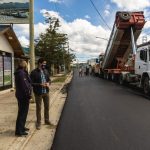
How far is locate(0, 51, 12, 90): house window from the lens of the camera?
21.5m

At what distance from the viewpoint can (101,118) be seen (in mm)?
11531

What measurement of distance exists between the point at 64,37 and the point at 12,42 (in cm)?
3045

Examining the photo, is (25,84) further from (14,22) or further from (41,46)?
(41,46)

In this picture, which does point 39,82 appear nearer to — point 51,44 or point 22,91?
point 22,91

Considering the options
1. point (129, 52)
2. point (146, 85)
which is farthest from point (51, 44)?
point (146, 85)

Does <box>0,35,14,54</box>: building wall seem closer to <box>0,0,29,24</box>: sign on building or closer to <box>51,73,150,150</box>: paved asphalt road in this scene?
<box>0,0,29,24</box>: sign on building

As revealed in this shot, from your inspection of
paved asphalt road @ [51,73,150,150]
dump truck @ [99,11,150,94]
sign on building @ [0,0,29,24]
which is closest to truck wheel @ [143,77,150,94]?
dump truck @ [99,11,150,94]

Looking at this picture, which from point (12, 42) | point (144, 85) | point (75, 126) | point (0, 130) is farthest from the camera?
point (12, 42)

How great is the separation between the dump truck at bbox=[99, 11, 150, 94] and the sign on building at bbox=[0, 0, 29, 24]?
6.61 meters

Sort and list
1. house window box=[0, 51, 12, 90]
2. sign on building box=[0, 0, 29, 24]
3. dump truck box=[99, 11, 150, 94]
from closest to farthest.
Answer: dump truck box=[99, 11, 150, 94] < house window box=[0, 51, 12, 90] < sign on building box=[0, 0, 29, 24]

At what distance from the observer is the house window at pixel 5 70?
21.5 metres

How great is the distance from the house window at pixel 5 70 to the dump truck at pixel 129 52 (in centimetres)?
761

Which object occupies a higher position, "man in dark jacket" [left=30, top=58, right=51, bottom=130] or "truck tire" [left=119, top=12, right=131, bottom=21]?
"truck tire" [left=119, top=12, right=131, bottom=21]

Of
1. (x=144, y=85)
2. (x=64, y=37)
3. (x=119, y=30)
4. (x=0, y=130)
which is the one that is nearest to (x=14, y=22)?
(x=119, y=30)
